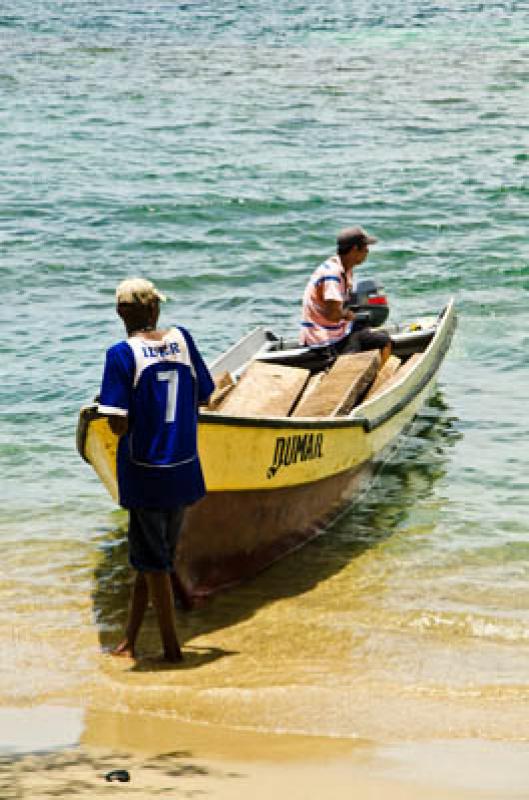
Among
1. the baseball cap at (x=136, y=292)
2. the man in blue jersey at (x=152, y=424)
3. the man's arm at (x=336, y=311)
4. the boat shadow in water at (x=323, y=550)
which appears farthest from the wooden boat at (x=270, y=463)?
the baseball cap at (x=136, y=292)

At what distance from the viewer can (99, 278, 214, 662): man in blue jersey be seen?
24.3ft

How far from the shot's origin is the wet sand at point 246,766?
5.93 m

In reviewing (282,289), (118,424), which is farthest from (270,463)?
(282,289)

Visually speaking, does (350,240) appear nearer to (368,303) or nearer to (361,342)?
(368,303)

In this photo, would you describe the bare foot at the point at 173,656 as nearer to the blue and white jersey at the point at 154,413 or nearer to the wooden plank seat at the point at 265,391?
the blue and white jersey at the point at 154,413

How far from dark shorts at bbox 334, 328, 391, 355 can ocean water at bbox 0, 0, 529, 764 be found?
3.07ft

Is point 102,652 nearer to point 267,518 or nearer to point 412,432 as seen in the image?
point 267,518

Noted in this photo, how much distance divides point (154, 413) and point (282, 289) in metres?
10.6

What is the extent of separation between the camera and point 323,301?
11258 millimetres

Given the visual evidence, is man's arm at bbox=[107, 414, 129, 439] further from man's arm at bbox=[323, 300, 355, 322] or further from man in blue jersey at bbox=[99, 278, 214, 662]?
man's arm at bbox=[323, 300, 355, 322]

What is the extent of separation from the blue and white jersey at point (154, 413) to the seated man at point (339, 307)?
11.6 feet

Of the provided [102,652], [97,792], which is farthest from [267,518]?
[97,792]

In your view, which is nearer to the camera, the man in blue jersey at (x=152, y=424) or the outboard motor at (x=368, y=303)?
the man in blue jersey at (x=152, y=424)

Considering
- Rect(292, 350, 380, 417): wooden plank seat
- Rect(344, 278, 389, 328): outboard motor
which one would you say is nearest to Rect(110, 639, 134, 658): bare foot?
Rect(292, 350, 380, 417): wooden plank seat
